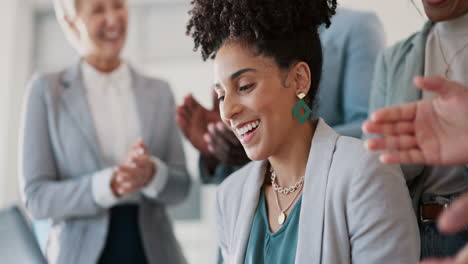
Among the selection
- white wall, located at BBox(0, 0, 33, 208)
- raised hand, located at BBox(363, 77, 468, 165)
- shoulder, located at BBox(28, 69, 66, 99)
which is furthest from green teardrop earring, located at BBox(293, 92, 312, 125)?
white wall, located at BBox(0, 0, 33, 208)

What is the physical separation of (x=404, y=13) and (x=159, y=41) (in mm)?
2983

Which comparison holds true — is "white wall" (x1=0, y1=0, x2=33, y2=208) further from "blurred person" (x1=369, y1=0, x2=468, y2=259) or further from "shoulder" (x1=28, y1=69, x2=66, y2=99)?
"blurred person" (x1=369, y1=0, x2=468, y2=259)

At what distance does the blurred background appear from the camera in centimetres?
384

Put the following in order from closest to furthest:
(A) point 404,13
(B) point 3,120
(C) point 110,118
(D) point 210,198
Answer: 1. (A) point 404,13
2. (C) point 110,118
3. (B) point 3,120
4. (D) point 210,198

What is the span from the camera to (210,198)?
405 cm

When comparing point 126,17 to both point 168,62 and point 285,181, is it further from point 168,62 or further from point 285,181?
point 168,62

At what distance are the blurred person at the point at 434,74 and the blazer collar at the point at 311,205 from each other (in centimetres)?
21

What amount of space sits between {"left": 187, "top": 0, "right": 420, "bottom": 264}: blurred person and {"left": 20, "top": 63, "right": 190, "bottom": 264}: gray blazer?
688mm

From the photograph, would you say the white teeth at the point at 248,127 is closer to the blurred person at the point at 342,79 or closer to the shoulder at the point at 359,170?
the shoulder at the point at 359,170

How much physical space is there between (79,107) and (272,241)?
3.52 feet

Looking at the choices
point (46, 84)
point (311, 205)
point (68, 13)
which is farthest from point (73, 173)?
point (311, 205)

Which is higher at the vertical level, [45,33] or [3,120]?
[45,33]

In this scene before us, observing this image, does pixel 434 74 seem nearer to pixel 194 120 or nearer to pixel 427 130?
pixel 427 130

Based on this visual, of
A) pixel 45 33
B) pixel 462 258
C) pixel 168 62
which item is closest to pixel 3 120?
pixel 45 33
